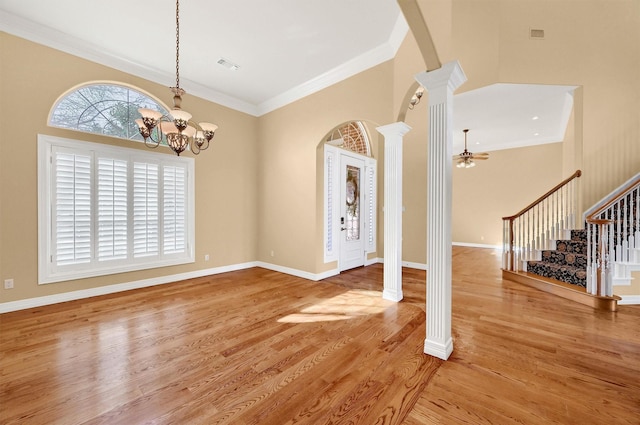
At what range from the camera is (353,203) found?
5.73 meters

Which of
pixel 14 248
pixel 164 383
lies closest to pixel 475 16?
pixel 164 383

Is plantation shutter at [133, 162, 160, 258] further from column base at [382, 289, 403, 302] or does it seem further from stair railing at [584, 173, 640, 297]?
stair railing at [584, 173, 640, 297]

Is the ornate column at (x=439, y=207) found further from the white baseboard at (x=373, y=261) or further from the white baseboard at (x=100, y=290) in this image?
the white baseboard at (x=100, y=290)

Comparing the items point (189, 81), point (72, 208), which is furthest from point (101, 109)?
point (72, 208)

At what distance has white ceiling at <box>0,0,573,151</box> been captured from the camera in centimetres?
305

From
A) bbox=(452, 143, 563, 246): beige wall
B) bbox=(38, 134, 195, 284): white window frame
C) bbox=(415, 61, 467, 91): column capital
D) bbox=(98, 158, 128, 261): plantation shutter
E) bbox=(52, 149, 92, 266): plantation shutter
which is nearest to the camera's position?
bbox=(415, 61, 467, 91): column capital

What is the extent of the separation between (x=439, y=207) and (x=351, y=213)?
343 centimetres

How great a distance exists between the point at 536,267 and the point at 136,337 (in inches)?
239

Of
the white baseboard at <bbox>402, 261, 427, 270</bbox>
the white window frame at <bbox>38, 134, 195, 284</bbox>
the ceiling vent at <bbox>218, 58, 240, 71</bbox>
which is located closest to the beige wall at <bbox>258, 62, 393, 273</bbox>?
the ceiling vent at <bbox>218, 58, 240, 71</bbox>

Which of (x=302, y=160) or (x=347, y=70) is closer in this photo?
(x=347, y=70)

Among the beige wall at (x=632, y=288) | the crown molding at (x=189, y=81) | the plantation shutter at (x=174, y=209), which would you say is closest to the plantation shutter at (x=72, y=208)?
the plantation shutter at (x=174, y=209)

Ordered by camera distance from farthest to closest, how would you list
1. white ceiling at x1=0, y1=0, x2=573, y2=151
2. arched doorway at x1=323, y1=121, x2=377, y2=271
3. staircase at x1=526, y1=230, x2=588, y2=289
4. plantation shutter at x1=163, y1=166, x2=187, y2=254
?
arched doorway at x1=323, y1=121, x2=377, y2=271 → plantation shutter at x1=163, y1=166, x2=187, y2=254 → staircase at x1=526, y1=230, x2=588, y2=289 → white ceiling at x1=0, y1=0, x2=573, y2=151

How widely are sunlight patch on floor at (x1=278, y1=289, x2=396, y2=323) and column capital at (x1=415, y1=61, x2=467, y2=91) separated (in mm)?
2608

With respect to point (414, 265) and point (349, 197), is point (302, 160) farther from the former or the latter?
point (414, 265)
